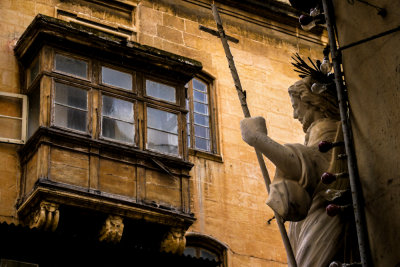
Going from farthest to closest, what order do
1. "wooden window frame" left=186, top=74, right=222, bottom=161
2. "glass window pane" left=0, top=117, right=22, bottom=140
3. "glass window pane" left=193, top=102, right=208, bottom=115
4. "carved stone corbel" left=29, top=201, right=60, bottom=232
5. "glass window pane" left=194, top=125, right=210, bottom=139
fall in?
"glass window pane" left=193, top=102, right=208, bottom=115 → "glass window pane" left=194, top=125, right=210, bottom=139 → "wooden window frame" left=186, top=74, right=222, bottom=161 → "glass window pane" left=0, top=117, right=22, bottom=140 → "carved stone corbel" left=29, top=201, right=60, bottom=232

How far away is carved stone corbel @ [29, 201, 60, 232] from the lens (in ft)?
60.2

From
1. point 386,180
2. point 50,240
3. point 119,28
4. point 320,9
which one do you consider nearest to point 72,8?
point 119,28

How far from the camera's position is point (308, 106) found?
26.0ft

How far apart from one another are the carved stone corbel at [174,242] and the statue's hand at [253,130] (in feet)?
40.5

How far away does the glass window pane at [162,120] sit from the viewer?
2106 cm

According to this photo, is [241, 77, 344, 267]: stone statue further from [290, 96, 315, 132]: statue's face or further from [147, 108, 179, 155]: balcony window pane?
[147, 108, 179, 155]: balcony window pane

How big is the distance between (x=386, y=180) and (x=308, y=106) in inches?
60.5

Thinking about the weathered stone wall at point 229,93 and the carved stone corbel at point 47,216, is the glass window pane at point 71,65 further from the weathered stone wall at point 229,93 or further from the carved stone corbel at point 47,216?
the carved stone corbel at point 47,216

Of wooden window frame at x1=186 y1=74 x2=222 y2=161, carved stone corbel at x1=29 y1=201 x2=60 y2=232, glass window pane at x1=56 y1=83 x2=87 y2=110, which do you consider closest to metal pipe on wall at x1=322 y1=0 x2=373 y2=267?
carved stone corbel at x1=29 y1=201 x2=60 y2=232

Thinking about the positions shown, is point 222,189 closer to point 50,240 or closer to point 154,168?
point 154,168

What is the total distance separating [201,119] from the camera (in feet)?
77.9

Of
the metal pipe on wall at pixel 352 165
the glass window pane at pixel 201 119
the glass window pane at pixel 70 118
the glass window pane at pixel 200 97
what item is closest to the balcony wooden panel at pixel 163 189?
the glass window pane at pixel 70 118

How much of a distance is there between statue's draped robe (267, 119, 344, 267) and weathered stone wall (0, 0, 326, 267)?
1292 centimetres

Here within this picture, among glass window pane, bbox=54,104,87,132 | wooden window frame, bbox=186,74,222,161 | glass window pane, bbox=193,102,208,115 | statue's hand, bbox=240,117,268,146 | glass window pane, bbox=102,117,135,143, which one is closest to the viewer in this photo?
statue's hand, bbox=240,117,268,146
